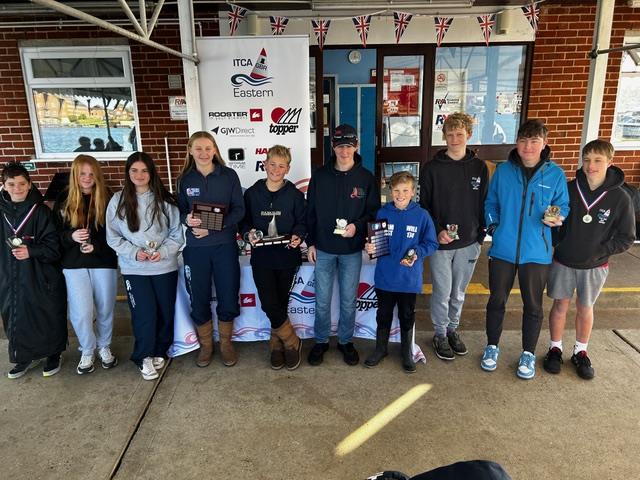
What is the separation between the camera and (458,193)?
366 cm

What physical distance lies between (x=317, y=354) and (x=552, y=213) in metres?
2.07

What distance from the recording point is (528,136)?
3.37m

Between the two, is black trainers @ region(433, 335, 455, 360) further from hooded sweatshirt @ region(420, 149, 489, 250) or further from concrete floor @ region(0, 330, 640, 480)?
hooded sweatshirt @ region(420, 149, 489, 250)

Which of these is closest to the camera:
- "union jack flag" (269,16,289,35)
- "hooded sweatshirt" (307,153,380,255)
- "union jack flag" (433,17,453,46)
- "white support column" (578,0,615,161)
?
"hooded sweatshirt" (307,153,380,255)

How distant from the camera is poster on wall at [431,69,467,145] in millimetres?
6648

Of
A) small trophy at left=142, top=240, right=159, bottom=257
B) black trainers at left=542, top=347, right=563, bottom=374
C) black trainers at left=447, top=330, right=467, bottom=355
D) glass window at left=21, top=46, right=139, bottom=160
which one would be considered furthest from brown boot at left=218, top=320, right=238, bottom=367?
glass window at left=21, top=46, right=139, bottom=160

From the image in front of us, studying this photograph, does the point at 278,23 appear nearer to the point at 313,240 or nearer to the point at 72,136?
the point at 313,240

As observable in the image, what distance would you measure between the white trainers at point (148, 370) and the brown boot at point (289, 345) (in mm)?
998

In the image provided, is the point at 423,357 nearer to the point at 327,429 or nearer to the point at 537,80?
the point at 327,429

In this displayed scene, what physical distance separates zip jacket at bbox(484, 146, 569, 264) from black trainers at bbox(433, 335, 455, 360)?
2.83 ft

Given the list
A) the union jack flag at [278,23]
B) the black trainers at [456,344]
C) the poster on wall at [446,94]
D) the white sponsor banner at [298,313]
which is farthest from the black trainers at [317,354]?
the poster on wall at [446,94]

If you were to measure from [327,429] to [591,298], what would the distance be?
220cm

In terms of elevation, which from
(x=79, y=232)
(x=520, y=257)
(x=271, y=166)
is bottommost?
(x=520, y=257)

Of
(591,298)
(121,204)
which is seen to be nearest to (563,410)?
(591,298)
